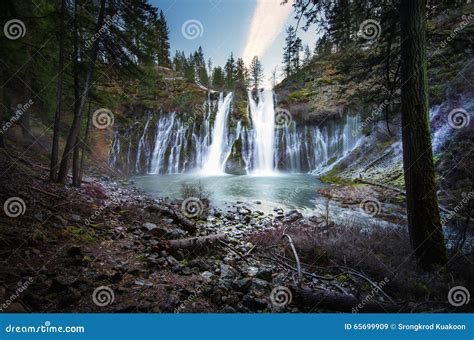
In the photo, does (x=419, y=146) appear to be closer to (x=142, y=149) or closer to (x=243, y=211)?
(x=243, y=211)

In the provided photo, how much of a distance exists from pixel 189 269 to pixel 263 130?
2242 centimetres

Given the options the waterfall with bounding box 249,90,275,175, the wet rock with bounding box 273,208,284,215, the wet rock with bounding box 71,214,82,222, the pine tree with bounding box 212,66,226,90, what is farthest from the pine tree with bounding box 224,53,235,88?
the wet rock with bounding box 71,214,82,222

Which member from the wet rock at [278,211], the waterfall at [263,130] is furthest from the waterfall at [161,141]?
the wet rock at [278,211]

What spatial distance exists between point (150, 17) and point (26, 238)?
7.75 m

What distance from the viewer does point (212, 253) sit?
4.04m

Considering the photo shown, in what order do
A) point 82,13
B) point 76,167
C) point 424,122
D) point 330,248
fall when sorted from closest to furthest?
point 424,122 → point 330,248 → point 82,13 → point 76,167

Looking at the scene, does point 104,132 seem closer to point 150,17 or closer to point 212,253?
point 150,17

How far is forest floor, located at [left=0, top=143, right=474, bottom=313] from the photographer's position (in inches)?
95.3

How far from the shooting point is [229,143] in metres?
24.0

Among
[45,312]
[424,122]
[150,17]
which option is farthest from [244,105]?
[45,312]

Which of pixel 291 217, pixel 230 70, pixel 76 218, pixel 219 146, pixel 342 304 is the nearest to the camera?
pixel 342 304

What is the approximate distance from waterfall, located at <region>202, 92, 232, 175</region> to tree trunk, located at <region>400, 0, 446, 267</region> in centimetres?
1934

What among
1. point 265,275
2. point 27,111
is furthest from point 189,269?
point 27,111

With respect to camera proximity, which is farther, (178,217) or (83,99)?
(83,99)
